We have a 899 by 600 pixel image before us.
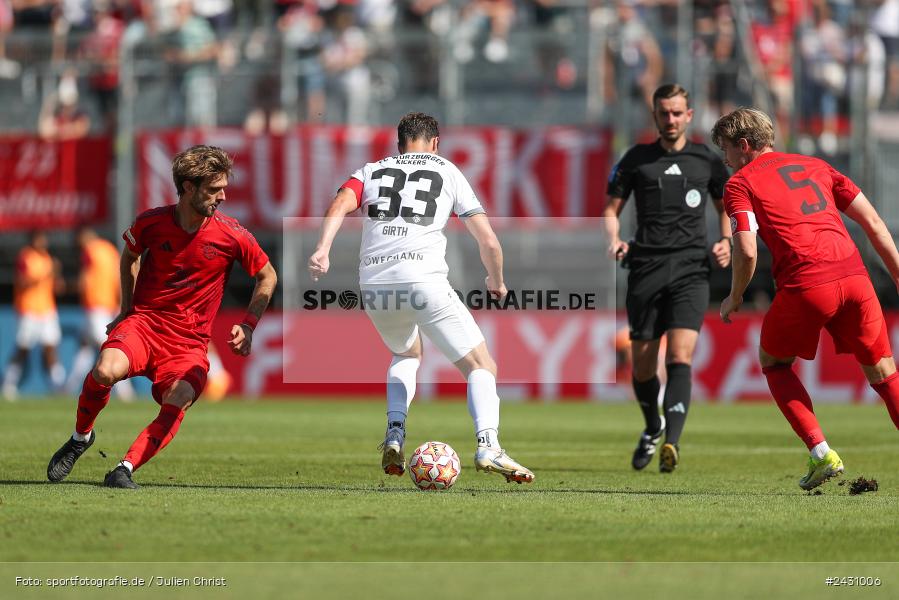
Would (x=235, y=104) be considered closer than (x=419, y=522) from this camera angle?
No

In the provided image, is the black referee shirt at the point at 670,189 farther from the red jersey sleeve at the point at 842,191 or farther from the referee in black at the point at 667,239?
the red jersey sleeve at the point at 842,191

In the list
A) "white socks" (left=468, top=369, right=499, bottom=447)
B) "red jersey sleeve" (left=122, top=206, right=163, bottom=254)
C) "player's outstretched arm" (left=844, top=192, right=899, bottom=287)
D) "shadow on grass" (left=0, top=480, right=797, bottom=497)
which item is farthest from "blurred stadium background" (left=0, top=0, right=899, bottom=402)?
"red jersey sleeve" (left=122, top=206, right=163, bottom=254)

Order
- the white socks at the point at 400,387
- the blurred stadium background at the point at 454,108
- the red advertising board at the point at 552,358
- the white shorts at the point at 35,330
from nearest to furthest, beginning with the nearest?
1. the white socks at the point at 400,387
2. the red advertising board at the point at 552,358
3. the blurred stadium background at the point at 454,108
4. the white shorts at the point at 35,330

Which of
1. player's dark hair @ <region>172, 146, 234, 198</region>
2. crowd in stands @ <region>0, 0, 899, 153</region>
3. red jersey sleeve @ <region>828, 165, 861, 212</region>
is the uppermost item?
crowd in stands @ <region>0, 0, 899, 153</region>

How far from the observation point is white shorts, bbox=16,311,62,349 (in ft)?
71.9

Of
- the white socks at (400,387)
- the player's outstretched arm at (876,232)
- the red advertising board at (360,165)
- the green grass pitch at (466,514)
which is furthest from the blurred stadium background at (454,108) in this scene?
the player's outstretched arm at (876,232)

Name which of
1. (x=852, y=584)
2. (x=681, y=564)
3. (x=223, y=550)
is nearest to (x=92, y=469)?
(x=223, y=550)

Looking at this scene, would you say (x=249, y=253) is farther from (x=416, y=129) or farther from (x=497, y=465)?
(x=497, y=465)

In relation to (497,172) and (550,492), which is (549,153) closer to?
(497,172)

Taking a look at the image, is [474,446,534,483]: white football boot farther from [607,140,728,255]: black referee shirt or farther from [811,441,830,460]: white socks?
[607,140,728,255]: black referee shirt

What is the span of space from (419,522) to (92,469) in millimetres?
3595

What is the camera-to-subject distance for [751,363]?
21.2 meters

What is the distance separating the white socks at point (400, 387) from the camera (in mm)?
9094

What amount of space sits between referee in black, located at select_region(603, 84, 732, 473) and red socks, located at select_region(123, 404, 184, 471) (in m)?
3.63
